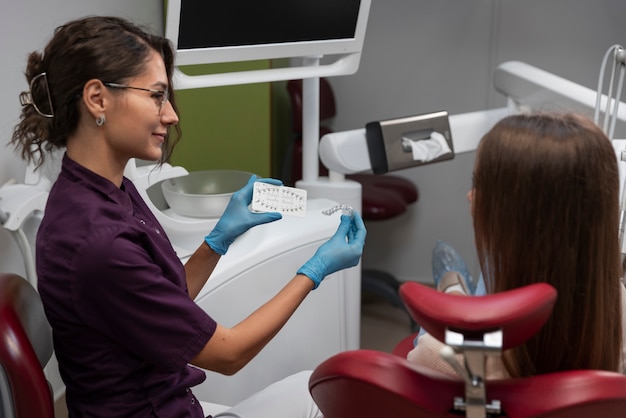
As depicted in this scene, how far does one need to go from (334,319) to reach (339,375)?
1.26m

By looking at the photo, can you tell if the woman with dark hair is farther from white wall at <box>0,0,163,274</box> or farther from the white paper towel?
the white paper towel

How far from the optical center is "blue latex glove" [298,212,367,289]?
1488mm

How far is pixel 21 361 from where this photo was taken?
1220 mm

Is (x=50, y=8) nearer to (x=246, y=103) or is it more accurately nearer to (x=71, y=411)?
(x=246, y=103)

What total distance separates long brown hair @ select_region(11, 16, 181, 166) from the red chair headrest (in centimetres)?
69

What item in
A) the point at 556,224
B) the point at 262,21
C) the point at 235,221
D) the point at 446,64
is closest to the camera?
the point at 556,224

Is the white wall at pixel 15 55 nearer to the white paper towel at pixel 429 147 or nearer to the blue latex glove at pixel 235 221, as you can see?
the blue latex glove at pixel 235 221

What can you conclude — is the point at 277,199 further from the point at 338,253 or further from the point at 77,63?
the point at 77,63

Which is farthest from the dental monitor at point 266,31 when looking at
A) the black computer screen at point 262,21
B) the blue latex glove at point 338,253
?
the blue latex glove at point 338,253

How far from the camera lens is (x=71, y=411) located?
54.3 inches

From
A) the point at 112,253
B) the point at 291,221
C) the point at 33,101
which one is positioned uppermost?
the point at 33,101

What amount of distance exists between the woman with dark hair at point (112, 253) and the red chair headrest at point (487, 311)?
494 millimetres

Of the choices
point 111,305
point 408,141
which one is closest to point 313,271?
point 111,305

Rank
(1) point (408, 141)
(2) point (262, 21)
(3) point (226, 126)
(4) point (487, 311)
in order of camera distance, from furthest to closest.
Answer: (3) point (226, 126) < (1) point (408, 141) < (2) point (262, 21) < (4) point (487, 311)
